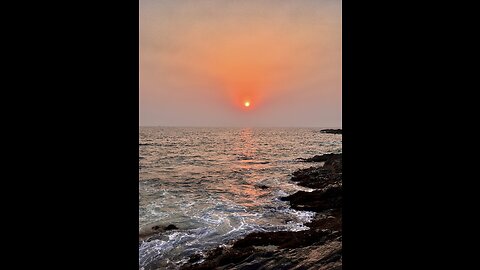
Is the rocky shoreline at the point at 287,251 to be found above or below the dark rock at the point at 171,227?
above

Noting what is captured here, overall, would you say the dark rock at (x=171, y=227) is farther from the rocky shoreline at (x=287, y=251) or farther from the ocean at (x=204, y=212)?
the rocky shoreline at (x=287, y=251)

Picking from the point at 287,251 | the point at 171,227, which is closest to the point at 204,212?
the point at 171,227

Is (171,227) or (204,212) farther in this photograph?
(204,212)

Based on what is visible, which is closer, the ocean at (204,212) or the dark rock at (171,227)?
the ocean at (204,212)

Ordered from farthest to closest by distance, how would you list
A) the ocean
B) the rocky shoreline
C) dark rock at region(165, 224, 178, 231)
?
dark rock at region(165, 224, 178, 231)
the ocean
the rocky shoreline

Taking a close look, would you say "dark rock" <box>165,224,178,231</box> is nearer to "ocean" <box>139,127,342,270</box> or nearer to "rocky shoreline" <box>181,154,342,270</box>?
"ocean" <box>139,127,342,270</box>

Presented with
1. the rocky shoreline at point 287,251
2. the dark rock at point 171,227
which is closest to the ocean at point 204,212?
the dark rock at point 171,227

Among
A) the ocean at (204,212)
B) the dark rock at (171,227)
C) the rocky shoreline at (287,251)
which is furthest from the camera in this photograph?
the dark rock at (171,227)

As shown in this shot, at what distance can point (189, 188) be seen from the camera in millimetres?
19594

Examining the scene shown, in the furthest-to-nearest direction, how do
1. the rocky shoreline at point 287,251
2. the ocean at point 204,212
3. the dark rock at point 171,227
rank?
the dark rock at point 171,227 < the ocean at point 204,212 < the rocky shoreline at point 287,251

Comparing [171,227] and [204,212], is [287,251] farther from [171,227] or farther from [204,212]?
[204,212]

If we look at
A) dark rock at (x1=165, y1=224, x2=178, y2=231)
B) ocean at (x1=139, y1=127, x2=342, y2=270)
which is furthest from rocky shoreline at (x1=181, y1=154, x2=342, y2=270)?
dark rock at (x1=165, y1=224, x2=178, y2=231)
